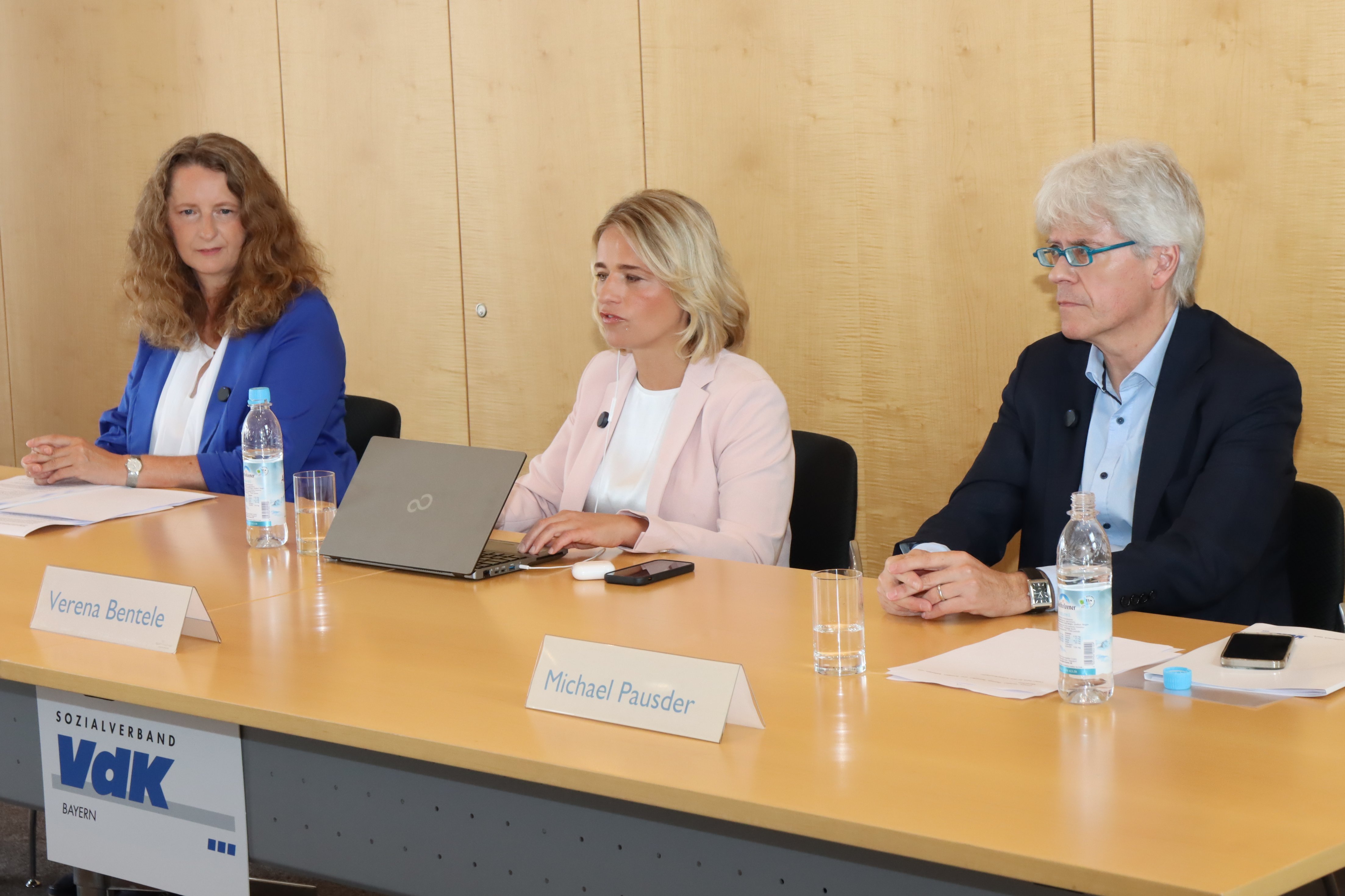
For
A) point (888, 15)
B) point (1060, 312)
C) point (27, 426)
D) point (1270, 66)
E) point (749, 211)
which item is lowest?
point (27, 426)

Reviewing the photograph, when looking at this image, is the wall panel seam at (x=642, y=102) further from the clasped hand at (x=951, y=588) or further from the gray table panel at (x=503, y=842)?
the gray table panel at (x=503, y=842)

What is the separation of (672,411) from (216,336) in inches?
49.2

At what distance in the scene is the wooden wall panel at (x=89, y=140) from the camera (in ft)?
16.3

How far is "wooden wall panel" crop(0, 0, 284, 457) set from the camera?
4969 millimetres

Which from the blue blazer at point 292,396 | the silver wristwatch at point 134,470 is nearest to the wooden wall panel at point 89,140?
the blue blazer at point 292,396

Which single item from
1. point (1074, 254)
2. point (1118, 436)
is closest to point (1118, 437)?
point (1118, 436)

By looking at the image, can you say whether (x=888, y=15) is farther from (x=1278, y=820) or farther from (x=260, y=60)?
(x=1278, y=820)

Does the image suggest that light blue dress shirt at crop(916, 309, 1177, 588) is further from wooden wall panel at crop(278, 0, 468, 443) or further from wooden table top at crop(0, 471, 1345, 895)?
wooden wall panel at crop(278, 0, 468, 443)

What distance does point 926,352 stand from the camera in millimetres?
3605

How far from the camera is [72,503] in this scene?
9.29 feet

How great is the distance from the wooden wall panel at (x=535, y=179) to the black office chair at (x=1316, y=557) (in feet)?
7.69

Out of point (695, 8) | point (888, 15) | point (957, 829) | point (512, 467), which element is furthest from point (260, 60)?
point (957, 829)

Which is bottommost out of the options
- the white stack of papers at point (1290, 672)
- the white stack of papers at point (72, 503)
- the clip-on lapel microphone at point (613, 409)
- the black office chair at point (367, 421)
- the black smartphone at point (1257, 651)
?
the white stack of papers at point (1290, 672)

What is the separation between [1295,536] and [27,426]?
5122 mm
